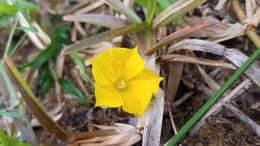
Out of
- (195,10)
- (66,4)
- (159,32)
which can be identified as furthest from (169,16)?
(66,4)

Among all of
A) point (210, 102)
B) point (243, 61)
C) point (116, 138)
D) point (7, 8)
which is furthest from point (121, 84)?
point (7, 8)

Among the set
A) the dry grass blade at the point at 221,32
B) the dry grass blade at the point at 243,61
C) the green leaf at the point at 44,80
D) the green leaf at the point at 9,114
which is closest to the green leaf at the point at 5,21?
the green leaf at the point at 44,80

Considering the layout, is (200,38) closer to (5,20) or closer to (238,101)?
(238,101)

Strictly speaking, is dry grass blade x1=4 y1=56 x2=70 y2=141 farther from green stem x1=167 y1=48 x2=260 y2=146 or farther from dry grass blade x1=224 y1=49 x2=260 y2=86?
dry grass blade x1=224 y1=49 x2=260 y2=86

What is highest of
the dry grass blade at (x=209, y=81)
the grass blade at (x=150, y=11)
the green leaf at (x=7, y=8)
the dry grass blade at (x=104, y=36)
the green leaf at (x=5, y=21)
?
the green leaf at (x=7, y=8)

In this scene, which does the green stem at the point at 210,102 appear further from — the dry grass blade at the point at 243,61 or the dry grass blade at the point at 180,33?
the dry grass blade at the point at 180,33

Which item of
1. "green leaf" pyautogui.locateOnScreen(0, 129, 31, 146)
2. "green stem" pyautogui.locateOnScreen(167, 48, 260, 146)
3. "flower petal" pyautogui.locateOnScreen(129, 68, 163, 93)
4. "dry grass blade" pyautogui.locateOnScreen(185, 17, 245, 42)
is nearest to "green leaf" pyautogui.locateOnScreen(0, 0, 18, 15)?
"green leaf" pyautogui.locateOnScreen(0, 129, 31, 146)

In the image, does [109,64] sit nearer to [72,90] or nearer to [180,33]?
[180,33]
